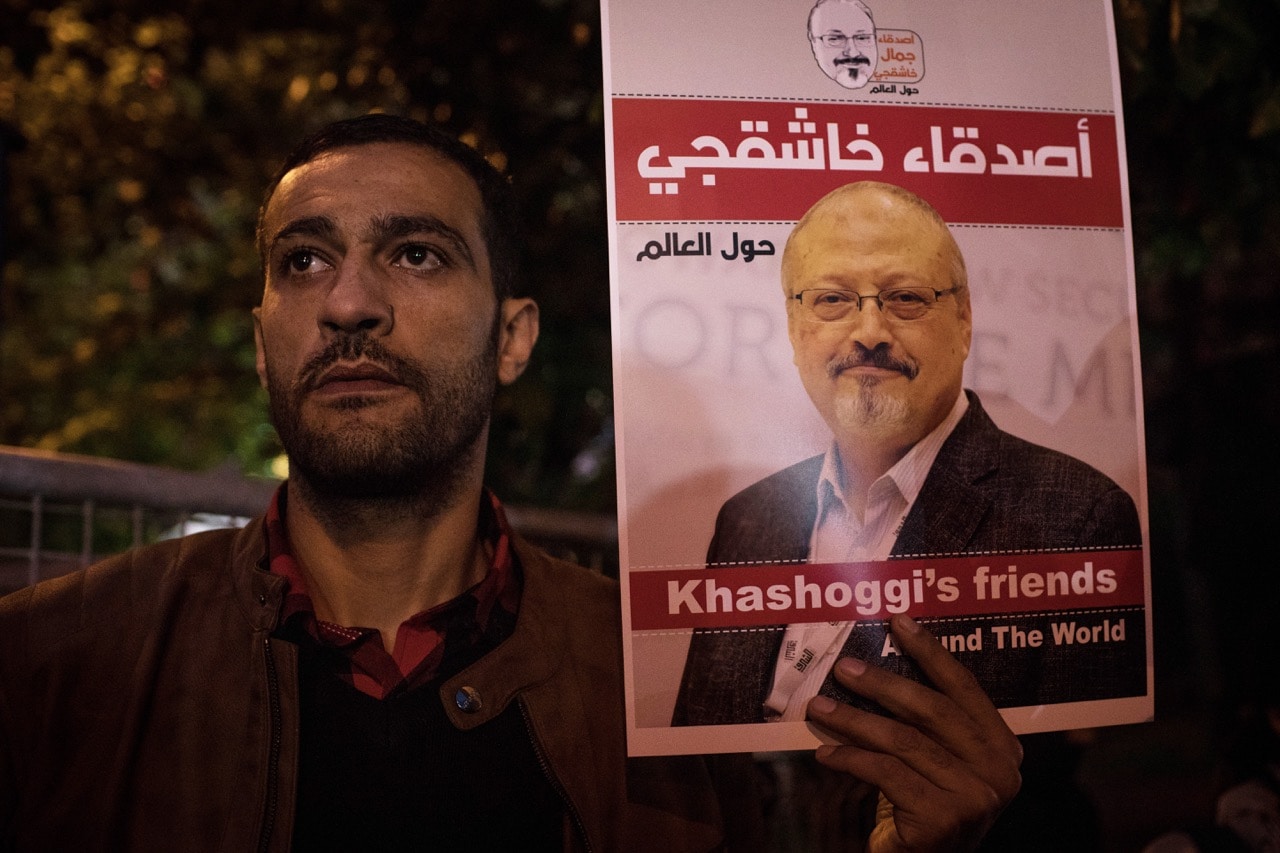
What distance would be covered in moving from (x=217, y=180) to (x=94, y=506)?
3314 mm

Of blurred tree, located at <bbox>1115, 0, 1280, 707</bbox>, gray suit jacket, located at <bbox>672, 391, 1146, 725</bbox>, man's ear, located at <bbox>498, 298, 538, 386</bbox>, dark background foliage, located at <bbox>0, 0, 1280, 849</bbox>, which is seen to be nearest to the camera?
gray suit jacket, located at <bbox>672, 391, 1146, 725</bbox>

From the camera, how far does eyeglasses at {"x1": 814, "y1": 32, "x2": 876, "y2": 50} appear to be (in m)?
1.66

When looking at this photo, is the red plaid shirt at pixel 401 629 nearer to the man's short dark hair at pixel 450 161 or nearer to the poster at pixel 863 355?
the poster at pixel 863 355

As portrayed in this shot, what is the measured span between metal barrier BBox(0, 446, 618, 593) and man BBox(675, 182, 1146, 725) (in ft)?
3.85

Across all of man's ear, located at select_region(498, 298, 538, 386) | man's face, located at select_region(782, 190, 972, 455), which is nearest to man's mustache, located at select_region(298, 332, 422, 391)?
man's ear, located at select_region(498, 298, 538, 386)

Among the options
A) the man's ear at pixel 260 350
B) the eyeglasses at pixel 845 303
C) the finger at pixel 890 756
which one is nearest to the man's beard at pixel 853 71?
the eyeglasses at pixel 845 303

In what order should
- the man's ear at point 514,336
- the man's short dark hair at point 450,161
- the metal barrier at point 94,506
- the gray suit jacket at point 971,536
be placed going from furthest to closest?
the metal barrier at point 94,506 → the man's ear at point 514,336 → the man's short dark hair at point 450,161 → the gray suit jacket at point 971,536

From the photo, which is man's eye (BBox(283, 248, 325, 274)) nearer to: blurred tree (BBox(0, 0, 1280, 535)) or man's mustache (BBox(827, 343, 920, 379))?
blurred tree (BBox(0, 0, 1280, 535))

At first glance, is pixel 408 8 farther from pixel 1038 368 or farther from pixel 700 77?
pixel 1038 368

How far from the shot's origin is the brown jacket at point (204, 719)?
63.2 inches

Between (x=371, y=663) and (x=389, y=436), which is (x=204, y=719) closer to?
(x=371, y=663)

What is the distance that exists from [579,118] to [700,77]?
6.19 feet

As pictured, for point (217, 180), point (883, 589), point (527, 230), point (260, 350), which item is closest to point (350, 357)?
point (260, 350)

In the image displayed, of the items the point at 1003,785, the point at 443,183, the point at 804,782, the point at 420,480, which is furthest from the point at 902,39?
the point at 804,782
